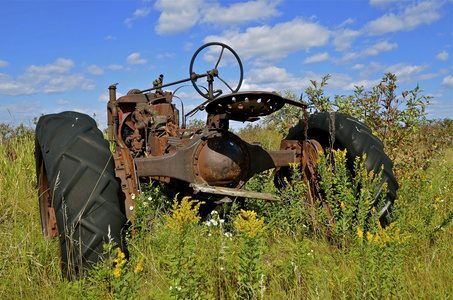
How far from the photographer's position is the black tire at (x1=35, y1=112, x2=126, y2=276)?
7.57 ft

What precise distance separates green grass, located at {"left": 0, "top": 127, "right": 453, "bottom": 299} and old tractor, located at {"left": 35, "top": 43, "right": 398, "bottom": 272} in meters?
0.26

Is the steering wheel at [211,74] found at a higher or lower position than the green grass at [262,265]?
higher

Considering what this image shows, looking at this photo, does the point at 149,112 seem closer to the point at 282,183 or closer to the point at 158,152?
the point at 158,152

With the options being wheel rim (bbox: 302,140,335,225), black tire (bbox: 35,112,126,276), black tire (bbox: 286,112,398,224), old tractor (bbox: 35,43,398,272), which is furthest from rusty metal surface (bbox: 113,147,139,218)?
black tire (bbox: 286,112,398,224)

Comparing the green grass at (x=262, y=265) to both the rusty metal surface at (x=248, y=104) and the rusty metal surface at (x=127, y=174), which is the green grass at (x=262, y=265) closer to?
the rusty metal surface at (x=127, y=174)

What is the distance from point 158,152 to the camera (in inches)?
151

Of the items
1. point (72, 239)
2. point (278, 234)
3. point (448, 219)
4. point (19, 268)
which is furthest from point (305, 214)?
point (19, 268)

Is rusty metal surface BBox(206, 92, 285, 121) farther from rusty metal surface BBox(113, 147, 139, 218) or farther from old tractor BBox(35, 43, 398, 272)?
rusty metal surface BBox(113, 147, 139, 218)

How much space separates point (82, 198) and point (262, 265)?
1.25 metres

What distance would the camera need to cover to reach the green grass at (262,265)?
1.91 m

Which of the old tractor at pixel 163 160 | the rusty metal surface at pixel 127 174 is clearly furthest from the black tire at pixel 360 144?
the rusty metal surface at pixel 127 174

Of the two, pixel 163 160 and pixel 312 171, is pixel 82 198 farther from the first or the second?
pixel 312 171

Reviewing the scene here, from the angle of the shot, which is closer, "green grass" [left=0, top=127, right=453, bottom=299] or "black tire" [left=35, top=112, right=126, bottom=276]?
"green grass" [left=0, top=127, right=453, bottom=299]

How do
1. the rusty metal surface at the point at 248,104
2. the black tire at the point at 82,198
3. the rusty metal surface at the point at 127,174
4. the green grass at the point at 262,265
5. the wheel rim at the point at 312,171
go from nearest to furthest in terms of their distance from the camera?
the green grass at the point at 262,265
the black tire at the point at 82,198
the rusty metal surface at the point at 248,104
the rusty metal surface at the point at 127,174
the wheel rim at the point at 312,171
